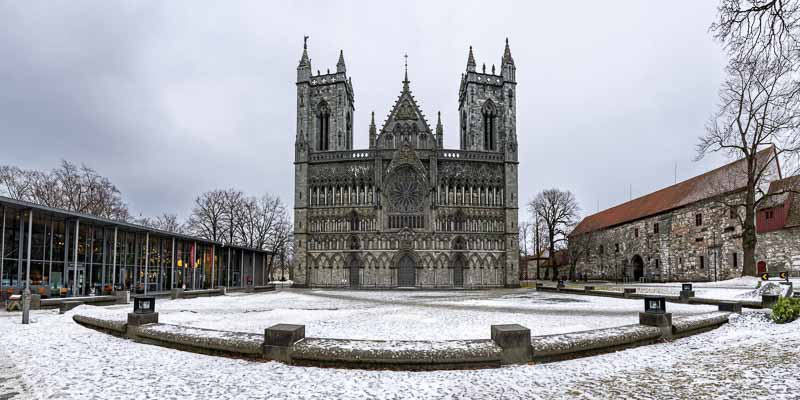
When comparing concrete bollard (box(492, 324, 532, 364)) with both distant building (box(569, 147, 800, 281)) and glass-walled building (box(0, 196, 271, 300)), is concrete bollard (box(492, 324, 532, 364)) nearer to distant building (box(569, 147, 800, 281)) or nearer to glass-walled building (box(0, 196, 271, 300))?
glass-walled building (box(0, 196, 271, 300))

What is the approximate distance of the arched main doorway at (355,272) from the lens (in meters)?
49.5

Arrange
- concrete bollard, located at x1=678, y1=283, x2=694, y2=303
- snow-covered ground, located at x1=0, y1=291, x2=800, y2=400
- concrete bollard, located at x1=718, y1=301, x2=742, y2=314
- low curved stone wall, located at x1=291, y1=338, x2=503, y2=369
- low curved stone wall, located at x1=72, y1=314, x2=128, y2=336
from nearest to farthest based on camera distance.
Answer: snow-covered ground, located at x1=0, y1=291, x2=800, y2=400, low curved stone wall, located at x1=291, y1=338, x2=503, y2=369, low curved stone wall, located at x1=72, y1=314, x2=128, y2=336, concrete bollard, located at x1=718, y1=301, x2=742, y2=314, concrete bollard, located at x1=678, y1=283, x2=694, y2=303

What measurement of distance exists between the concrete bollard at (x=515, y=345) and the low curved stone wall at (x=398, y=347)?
0.06 ft

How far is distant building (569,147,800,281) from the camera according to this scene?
35.7 metres

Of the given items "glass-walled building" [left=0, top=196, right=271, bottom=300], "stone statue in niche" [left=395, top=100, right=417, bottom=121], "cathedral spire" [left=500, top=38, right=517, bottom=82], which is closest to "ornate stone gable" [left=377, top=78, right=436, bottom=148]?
"stone statue in niche" [left=395, top=100, right=417, bottom=121]

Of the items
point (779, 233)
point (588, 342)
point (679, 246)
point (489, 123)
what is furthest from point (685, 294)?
point (489, 123)

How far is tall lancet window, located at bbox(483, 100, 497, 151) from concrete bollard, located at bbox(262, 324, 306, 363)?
49.0 m

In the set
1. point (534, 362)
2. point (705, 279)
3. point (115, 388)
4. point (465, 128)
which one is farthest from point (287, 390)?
point (465, 128)

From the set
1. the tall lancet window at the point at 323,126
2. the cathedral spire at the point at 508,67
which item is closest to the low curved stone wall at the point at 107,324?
the tall lancet window at the point at 323,126

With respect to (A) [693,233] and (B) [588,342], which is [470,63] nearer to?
(A) [693,233]

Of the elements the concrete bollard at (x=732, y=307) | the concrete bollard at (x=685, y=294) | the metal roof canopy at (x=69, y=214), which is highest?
the metal roof canopy at (x=69, y=214)

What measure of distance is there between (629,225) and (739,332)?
157 ft

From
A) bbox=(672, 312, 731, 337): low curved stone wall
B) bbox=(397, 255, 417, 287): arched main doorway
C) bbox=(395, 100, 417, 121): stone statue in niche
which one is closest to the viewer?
bbox=(672, 312, 731, 337): low curved stone wall

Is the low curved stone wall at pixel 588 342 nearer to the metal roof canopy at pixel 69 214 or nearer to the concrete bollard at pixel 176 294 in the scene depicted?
the metal roof canopy at pixel 69 214
